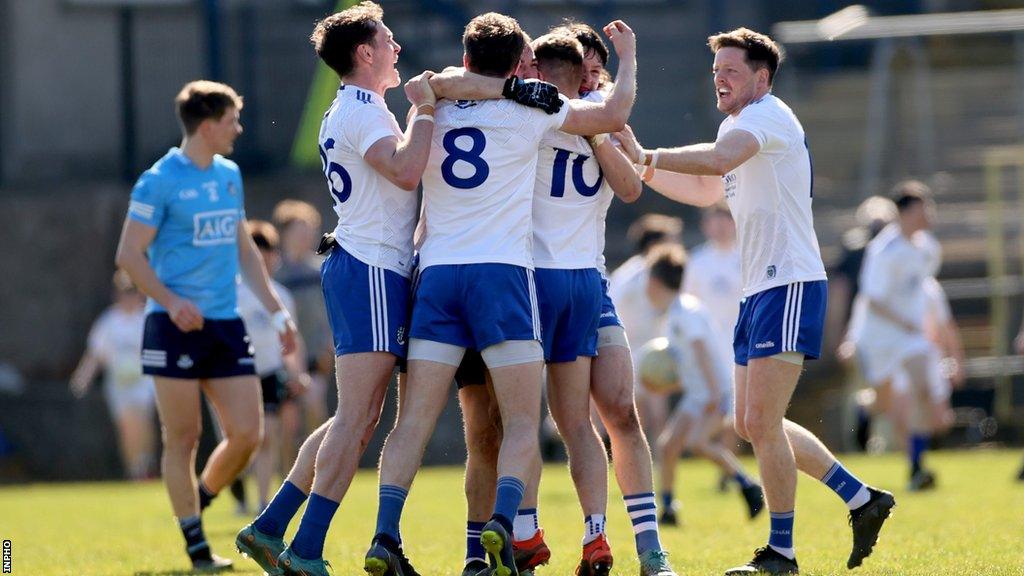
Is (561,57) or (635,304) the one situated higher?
(561,57)

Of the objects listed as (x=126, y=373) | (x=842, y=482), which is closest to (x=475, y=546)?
(x=842, y=482)

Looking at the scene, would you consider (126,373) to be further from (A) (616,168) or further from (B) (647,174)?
(A) (616,168)

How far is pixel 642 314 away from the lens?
13062 millimetres

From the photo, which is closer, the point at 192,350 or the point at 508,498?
the point at 508,498

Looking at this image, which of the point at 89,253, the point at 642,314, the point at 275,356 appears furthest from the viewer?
the point at 89,253

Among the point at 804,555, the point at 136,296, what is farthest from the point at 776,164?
the point at 136,296

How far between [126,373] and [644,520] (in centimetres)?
1200

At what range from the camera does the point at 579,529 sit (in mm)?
10703

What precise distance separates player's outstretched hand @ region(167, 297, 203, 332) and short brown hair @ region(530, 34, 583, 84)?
237 centimetres

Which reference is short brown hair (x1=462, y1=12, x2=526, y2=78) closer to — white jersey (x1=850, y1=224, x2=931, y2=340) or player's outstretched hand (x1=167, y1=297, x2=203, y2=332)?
player's outstretched hand (x1=167, y1=297, x2=203, y2=332)

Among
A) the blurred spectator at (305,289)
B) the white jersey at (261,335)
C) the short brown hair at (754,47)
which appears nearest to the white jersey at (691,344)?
the white jersey at (261,335)

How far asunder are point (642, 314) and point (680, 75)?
7186mm

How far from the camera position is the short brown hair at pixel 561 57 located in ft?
23.9

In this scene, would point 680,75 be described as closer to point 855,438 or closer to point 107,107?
point 855,438
